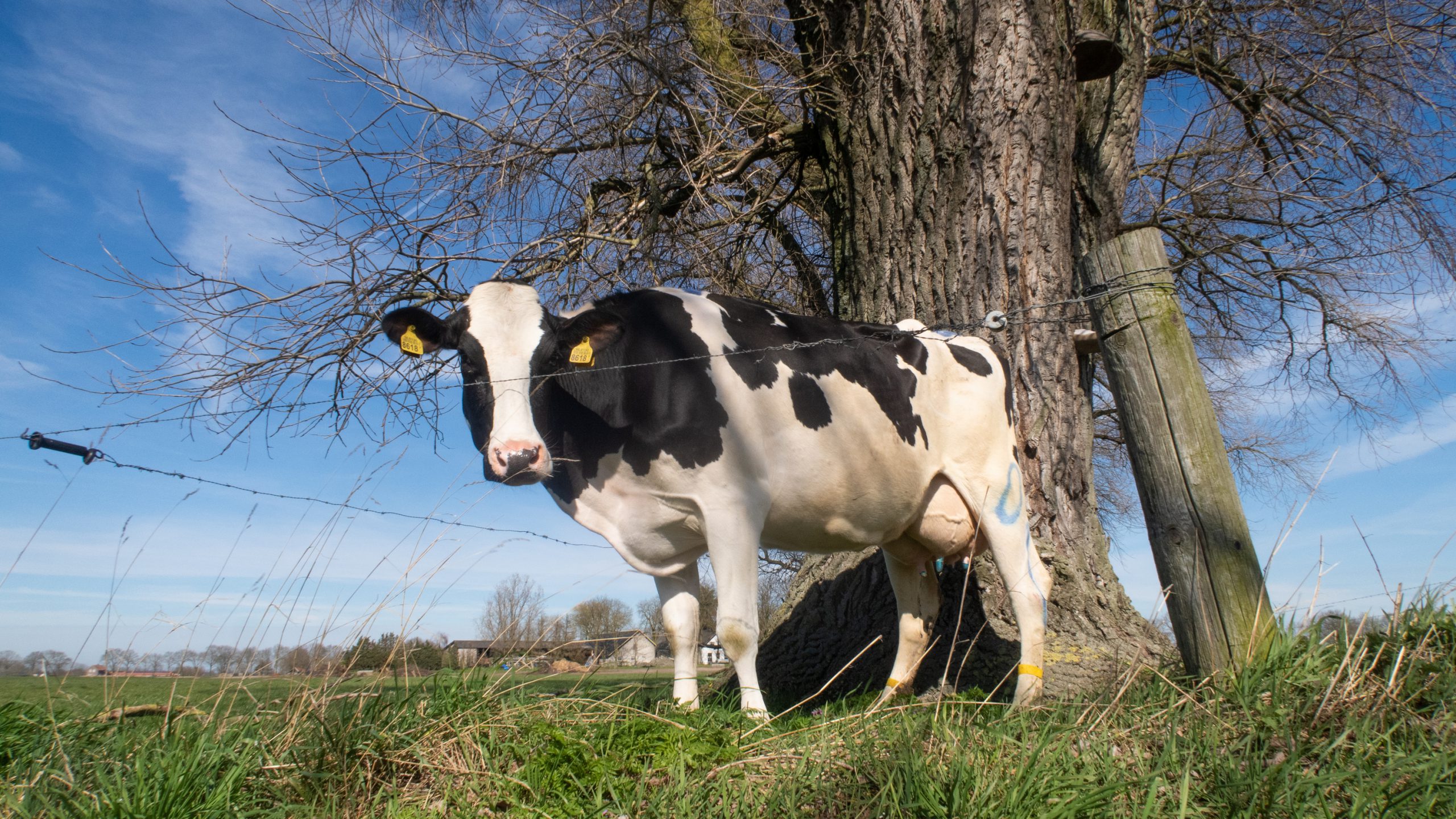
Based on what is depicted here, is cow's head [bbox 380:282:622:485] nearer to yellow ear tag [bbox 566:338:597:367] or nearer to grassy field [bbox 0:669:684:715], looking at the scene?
yellow ear tag [bbox 566:338:597:367]

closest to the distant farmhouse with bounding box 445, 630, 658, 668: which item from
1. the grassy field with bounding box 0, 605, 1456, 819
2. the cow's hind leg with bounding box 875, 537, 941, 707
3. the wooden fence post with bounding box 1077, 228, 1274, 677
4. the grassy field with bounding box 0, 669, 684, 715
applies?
the grassy field with bounding box 0, 669, 684, 715

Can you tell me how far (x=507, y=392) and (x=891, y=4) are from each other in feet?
13.7

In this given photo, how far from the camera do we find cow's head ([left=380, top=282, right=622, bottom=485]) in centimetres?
363

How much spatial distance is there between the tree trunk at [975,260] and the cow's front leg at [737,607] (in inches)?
68.0

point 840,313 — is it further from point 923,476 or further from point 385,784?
point 385,784

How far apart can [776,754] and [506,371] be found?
1.94 meters

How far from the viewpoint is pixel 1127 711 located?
126 inches

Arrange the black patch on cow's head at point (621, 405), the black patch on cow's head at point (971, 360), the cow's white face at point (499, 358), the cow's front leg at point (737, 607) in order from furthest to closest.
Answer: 1. the black patch on cow's head at point (971, 360)
2. the black patch on cow's head at point (621, 405)
3. the cow's front leg at point (737, 607)
4. the cow's white face at point (499, 358)

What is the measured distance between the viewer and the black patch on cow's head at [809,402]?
4219mm

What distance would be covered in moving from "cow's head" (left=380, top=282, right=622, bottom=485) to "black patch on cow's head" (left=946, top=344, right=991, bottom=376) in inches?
79.4

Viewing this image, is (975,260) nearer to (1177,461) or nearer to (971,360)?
(971,360)

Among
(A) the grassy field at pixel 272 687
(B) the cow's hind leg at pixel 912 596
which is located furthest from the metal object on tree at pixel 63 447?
(B) the cow's hind leg at pixel 912 596

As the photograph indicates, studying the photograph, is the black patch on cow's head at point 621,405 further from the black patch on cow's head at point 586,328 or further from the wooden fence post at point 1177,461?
the wooden fence post at point 1177,461

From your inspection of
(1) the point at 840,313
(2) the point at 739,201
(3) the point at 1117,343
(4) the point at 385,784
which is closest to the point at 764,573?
(2) the point at 739,201
